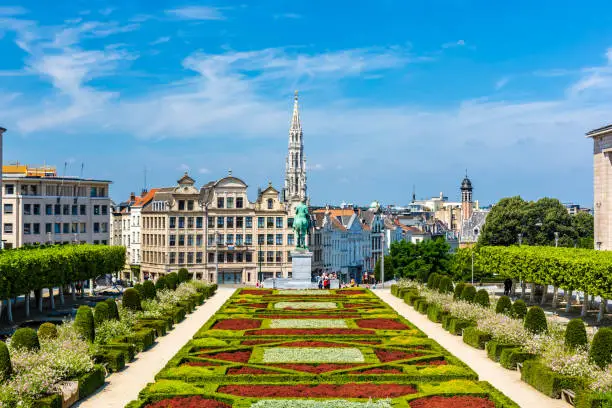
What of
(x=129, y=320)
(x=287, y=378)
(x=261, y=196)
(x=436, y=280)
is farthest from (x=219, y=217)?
(x=287, y=378)

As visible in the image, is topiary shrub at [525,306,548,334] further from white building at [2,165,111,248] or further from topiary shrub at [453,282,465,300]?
white building at [2,165,111,248]

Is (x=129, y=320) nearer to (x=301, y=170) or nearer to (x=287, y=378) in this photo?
(x=287, y=378)

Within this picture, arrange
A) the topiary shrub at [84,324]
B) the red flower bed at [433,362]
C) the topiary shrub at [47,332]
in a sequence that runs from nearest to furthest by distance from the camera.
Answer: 1. the red flower bed at [433,362]
2. the topiary shrub at [47,332]
3. the topiary shrub at [84,324]

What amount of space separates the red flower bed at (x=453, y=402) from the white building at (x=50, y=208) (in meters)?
86.7

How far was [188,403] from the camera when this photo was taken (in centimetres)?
2923

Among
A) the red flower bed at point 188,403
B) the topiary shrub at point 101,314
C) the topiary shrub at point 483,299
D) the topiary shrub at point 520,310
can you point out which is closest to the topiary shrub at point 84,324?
the topiary shrub at point 101,314

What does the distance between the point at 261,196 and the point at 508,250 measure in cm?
5681

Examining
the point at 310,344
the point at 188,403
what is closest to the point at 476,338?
the point at 310,344

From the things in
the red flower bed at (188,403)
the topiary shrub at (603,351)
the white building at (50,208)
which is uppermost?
the white building at (50,208)

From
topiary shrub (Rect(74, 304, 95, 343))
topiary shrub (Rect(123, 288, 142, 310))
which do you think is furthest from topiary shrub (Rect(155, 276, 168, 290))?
topiary shrub (Rect(74, 304, 95, 343))

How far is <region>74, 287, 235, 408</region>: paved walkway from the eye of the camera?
31.0 meters

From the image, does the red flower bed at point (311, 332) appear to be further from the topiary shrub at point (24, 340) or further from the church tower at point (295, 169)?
the church tower at point (295, 169)

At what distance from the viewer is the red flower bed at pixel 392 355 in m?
37.9

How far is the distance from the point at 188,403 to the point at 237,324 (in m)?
21.7
